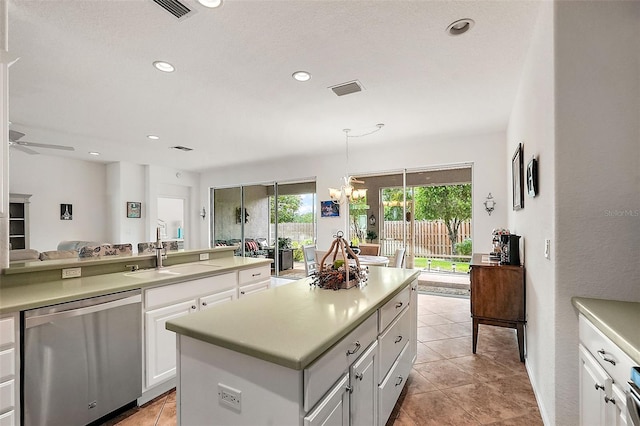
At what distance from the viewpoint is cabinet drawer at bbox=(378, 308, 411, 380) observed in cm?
173

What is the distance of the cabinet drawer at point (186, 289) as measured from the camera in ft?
7.34

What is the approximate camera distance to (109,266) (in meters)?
2.57

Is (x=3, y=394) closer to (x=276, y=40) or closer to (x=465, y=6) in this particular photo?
Answer: (x=276, y=40)

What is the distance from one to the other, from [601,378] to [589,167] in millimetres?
1028

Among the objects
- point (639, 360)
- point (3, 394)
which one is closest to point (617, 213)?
point (639, 360)

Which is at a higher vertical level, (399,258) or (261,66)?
(261,66)

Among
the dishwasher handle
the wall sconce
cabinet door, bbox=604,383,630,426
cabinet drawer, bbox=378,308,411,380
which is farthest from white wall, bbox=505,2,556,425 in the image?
the dishwasher handle

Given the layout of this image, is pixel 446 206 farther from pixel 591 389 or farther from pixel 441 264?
pixel 591 389

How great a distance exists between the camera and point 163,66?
104 inches

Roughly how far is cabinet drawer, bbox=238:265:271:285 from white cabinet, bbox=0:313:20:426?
5.54 feet

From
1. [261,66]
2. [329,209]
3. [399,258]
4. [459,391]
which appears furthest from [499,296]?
[329,209]

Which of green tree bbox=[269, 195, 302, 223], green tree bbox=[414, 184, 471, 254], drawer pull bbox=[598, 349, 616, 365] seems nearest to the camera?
drawer pull bbox=[598, 349, 616, 365]

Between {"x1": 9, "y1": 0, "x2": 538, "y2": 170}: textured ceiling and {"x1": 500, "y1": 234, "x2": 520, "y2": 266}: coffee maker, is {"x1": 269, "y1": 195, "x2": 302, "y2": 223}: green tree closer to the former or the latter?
{"x1": 9, "y1": 0, "x2": 538, "y2": 170}: textured ceiling

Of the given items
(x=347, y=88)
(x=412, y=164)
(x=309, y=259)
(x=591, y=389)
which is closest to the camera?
(x=591, y=389)
